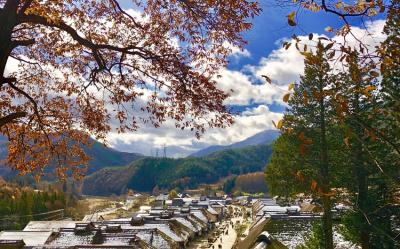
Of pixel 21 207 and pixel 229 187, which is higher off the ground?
pixel 21 207

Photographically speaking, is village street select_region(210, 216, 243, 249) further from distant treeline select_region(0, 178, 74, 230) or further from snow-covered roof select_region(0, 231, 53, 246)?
distant treeline select_region(0, 178, 74, 230)

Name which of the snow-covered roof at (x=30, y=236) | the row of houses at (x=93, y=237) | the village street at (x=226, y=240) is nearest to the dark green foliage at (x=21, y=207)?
the row of houses at (x=93, y=237)

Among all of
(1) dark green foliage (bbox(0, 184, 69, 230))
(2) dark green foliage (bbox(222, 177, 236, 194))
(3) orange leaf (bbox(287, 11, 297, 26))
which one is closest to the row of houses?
(1) dark green foliage (bbox(0, 184, 69, 230))

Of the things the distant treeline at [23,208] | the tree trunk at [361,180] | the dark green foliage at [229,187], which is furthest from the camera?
the dark green foliage at [229,187]

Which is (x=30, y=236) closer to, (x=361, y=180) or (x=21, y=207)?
(x=361, y=180)

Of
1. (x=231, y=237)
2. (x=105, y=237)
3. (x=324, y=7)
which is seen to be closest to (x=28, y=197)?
(x=231, y=237)

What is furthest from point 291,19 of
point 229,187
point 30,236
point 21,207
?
point 229,187

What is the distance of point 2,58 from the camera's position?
678cm

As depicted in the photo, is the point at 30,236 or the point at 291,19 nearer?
the point at 291,19

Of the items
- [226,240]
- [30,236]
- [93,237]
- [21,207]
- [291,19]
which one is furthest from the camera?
[21,207]

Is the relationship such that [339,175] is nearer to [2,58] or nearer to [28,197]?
[2,58]

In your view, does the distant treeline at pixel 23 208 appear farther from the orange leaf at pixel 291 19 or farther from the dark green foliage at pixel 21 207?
the orange leaf at pixel 291 19

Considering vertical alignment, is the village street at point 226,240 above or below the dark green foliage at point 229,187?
below

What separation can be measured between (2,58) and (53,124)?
2.68 m
